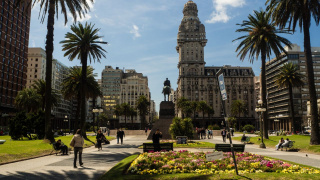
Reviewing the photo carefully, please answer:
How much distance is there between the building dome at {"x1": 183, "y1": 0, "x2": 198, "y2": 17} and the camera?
15375 centimetres

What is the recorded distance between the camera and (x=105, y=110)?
166250 mm

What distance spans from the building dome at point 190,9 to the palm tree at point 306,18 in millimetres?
130406

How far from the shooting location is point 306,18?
2588 cm

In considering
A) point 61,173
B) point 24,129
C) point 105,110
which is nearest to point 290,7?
point 61,173

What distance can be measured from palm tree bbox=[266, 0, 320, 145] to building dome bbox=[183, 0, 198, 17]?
130 metres

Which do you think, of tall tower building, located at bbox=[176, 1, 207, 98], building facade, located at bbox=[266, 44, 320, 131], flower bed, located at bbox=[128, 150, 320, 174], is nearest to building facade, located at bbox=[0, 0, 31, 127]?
flower bed, located at bbox=[128, 150, 320, 174]

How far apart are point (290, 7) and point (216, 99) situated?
11859 cm

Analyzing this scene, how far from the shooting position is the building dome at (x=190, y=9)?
15375 centimetres

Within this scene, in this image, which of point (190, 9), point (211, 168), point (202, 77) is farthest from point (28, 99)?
point (190, 9)

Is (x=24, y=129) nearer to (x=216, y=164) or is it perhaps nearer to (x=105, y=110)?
(x=216, y=164)

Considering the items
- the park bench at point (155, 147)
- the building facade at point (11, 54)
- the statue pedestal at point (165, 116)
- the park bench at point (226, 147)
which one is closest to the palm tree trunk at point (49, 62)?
the park bench at point (155, 147)

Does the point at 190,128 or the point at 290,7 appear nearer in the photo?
the point at 290,7

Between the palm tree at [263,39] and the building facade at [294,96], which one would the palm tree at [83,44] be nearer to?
the palm tree at [263,39]

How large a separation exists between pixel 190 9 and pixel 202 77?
136ft
